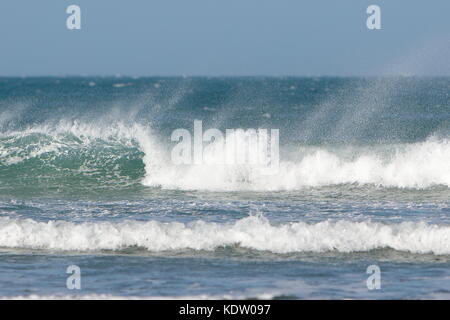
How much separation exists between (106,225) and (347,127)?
2232 cm

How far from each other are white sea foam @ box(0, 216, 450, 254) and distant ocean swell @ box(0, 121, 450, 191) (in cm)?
693

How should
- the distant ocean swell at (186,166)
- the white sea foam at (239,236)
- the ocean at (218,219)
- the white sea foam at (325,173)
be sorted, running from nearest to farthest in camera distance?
1. the ocean at (218,219)
2. the white sea foam at (239,236)
3. the white sea foam at (325,173)
4. the distant ocean swell at (186,166)

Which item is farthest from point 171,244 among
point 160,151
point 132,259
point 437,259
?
point 160,151

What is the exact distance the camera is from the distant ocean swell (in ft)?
67.6

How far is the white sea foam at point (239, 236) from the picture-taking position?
12.6 m

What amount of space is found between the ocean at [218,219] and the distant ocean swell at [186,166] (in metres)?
0.05

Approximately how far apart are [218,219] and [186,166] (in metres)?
7.09

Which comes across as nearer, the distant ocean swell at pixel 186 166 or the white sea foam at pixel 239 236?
the white sea foam at pixel 239 236

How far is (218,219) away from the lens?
14.8m
